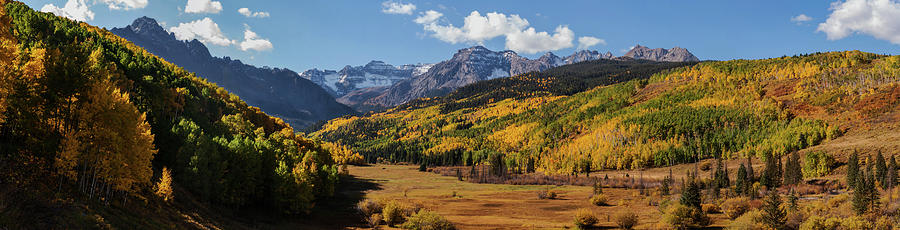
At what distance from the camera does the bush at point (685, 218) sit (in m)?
66.8

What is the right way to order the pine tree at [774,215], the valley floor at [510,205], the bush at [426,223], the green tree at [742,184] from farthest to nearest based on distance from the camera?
the green tree at [742,184]
the valley floor at [510,205]
the bush at [426,223]
the pine tree at [774,215]

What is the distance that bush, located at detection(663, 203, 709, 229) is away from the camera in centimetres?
6681

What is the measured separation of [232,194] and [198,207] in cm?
1209

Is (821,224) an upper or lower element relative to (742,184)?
lower

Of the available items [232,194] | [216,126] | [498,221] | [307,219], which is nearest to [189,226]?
[232,194]

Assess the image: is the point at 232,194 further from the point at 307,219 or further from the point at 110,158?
the point at 110,158

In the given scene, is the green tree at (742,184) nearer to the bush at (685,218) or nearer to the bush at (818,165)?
the bush at (818,165)

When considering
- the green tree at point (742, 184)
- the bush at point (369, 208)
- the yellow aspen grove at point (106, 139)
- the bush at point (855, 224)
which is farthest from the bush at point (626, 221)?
the yellow aspen grove at point (106, 139)

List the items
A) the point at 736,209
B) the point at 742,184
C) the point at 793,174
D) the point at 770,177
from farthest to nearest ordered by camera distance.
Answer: the point at 793,174, the point at 770,177, the point at 742,184, the point at 736,209

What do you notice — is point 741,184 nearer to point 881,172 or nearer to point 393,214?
point 881,172

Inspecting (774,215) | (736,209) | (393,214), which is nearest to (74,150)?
(393,214)

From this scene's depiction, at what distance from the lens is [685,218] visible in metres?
66.7

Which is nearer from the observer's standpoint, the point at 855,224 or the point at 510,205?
the point at 855,224

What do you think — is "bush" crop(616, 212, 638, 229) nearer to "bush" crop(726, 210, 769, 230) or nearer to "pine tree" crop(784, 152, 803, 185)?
"bush" crop(726, 210, 769, 230)
